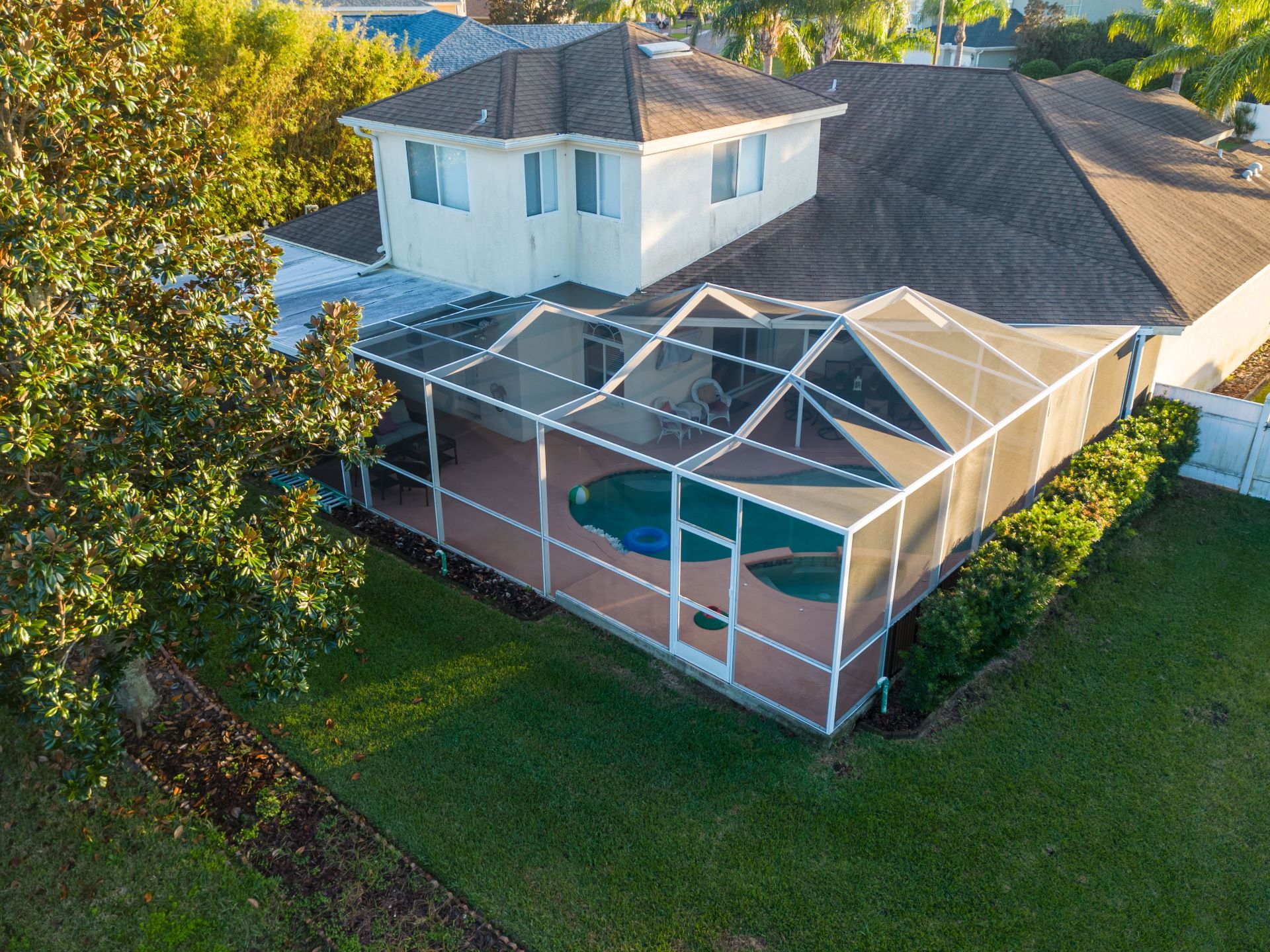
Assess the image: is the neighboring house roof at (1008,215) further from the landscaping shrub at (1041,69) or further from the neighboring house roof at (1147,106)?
the landscaping shrub at (1041,69)

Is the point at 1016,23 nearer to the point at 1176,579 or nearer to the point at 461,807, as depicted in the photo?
the point at 1176,579

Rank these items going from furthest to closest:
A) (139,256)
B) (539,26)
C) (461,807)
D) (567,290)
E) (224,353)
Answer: (539,26)
(567,290)
(461,807)
(224,353)
(139,256)

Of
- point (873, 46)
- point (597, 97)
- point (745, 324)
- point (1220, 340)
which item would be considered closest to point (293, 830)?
point (745, 324)

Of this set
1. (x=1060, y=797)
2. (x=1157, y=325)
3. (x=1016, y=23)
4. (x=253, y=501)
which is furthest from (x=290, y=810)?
(x=1016, y=23)

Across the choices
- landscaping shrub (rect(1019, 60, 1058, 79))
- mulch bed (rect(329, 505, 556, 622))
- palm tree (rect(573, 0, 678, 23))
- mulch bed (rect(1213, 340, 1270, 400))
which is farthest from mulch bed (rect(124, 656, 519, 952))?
landscaping shrub (rect(1019, 60, 1058, 79))

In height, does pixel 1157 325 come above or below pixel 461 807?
above

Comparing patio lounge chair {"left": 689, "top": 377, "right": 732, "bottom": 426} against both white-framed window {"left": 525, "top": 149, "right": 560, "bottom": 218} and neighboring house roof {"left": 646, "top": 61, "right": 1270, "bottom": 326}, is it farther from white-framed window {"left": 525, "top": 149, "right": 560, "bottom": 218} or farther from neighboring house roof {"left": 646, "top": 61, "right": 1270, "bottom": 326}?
white-framed window {"left": 525, "top": 149, "right": 560, "bottom": 218}
